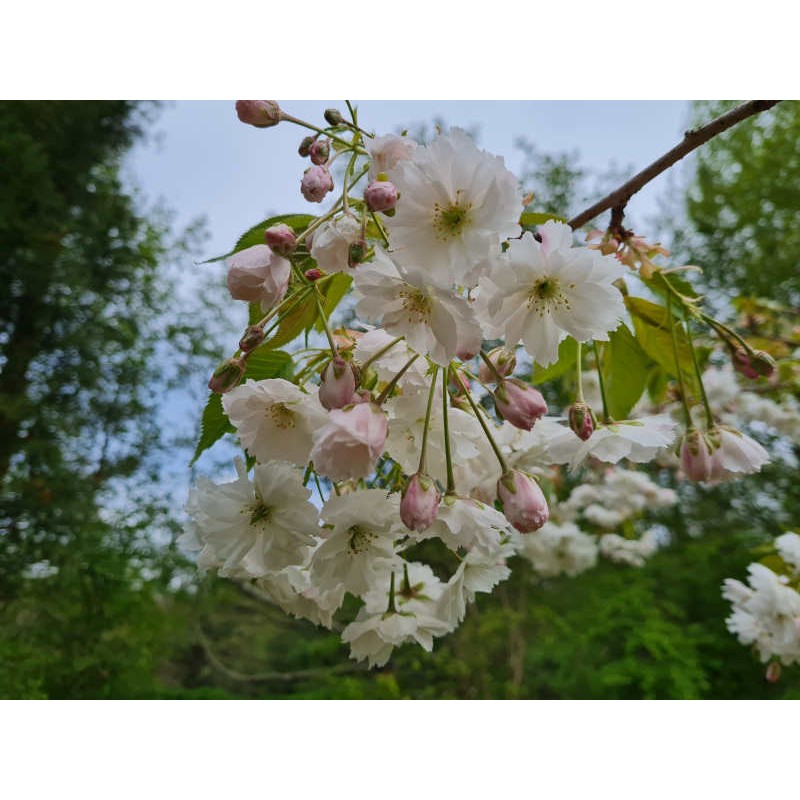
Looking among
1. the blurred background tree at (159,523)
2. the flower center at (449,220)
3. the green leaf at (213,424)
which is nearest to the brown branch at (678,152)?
the flower center at (449,220)

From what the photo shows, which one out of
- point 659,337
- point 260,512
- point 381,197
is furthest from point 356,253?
point 659,337

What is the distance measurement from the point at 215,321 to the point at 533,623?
2.56 metres

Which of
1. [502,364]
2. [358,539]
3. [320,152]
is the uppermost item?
[320,152]

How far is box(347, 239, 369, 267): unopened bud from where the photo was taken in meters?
0.33

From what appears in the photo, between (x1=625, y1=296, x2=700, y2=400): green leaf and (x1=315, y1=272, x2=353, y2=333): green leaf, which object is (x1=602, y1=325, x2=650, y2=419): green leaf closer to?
(x1=625, y1=296, x2=700, y2=400): green leaf

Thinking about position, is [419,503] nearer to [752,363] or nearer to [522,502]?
[522,502]

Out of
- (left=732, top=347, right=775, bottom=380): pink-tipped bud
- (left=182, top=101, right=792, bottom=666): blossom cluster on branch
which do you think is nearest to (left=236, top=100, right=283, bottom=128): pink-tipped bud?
(left=182, top=101, right=792, bottom=666): blossom cluster on branch

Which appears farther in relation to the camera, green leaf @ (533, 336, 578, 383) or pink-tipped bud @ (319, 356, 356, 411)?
green leaf @ (533, 336, 578, 383)

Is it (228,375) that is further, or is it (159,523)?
(159,523)

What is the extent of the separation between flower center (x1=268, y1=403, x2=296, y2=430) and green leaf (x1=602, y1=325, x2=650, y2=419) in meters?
0.24

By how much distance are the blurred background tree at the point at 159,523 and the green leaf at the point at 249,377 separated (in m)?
2.56

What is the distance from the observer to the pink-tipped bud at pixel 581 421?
1.25 feet

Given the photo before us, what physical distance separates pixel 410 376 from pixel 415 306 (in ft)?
0.21

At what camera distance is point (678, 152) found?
424 millimetres
